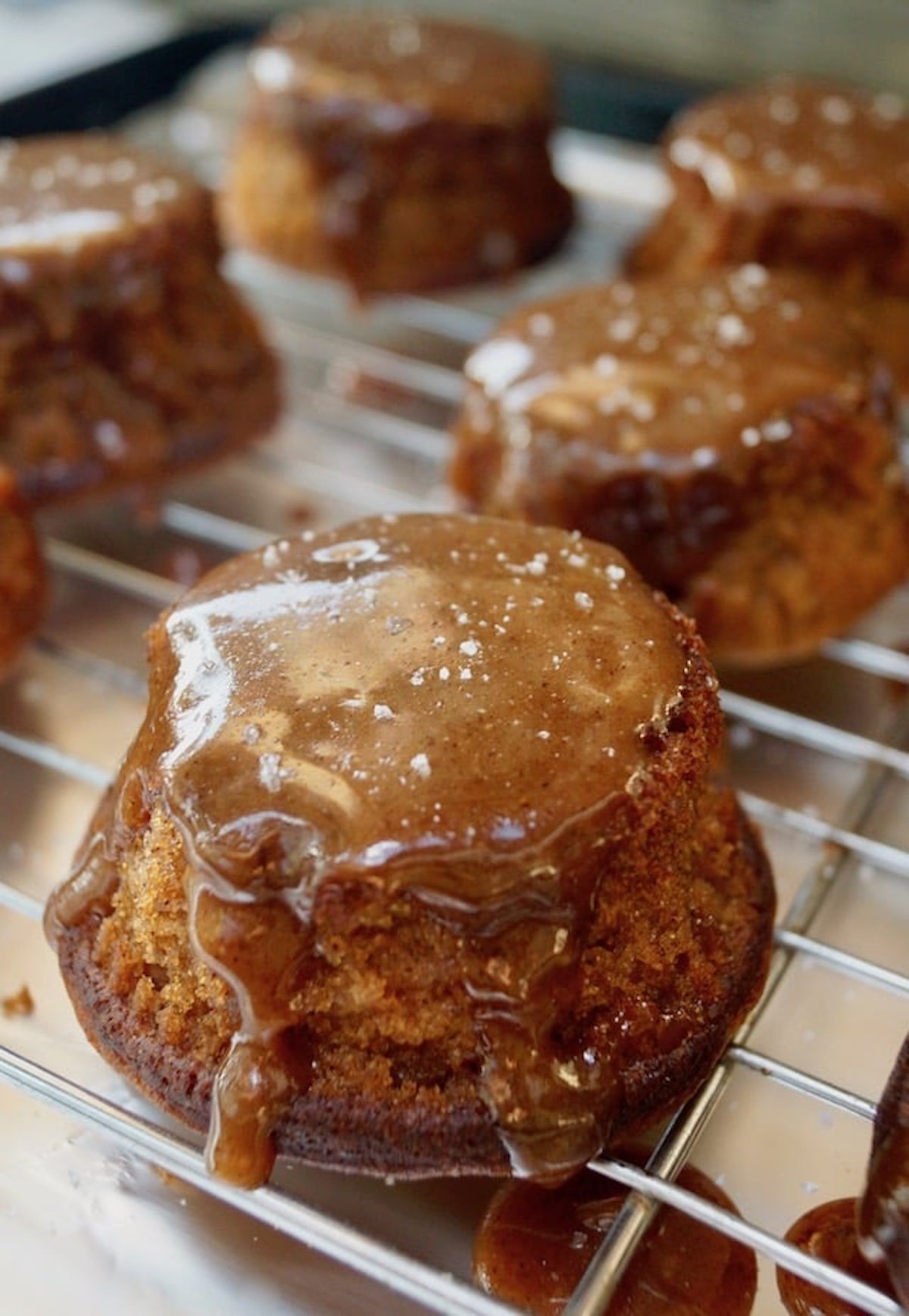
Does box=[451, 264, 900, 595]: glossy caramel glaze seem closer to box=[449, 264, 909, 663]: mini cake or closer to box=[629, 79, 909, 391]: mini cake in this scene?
box=[449, 264, 909, 663]: mini cake

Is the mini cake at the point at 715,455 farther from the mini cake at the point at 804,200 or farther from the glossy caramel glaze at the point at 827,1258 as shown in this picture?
the glossy caramel glaze at the point at 827,1258

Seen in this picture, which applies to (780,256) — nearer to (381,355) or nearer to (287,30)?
(381,355)

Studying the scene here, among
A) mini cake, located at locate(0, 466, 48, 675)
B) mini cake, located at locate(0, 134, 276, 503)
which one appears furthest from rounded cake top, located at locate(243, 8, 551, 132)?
mini cake, located at locate(0, 466, 48, 675)

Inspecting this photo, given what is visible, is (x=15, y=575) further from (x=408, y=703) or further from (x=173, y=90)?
(x=173, y=90)

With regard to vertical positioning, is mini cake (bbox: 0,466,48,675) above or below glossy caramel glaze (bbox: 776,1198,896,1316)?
below

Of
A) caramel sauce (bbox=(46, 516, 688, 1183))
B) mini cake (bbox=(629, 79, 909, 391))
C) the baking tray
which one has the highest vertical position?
mini cake (bbox=(629, 79, 909, 391))

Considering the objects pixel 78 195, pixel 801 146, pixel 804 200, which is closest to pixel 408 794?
pixel 78 195

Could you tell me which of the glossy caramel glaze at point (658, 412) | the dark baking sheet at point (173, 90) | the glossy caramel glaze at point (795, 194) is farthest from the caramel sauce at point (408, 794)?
the dark baking sheet at point (173, 90)
